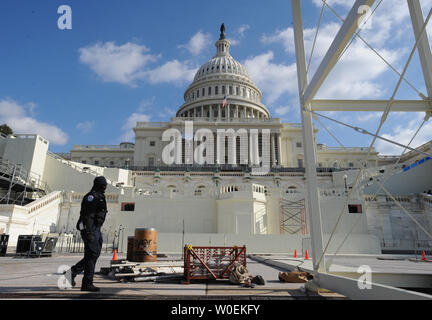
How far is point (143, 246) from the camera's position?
799cm

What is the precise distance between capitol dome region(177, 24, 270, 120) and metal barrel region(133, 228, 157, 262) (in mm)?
66658

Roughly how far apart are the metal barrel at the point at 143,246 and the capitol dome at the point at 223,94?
66.7 meters

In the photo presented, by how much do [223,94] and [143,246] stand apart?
2907 inches

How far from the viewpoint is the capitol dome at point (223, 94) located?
7681 cm

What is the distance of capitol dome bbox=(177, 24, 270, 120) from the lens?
76.8m

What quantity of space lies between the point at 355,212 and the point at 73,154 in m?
66.6

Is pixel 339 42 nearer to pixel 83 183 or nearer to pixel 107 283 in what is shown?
pixel 107 283

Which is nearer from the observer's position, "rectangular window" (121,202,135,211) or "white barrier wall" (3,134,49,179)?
"rectangular window" (121,202,135,211)

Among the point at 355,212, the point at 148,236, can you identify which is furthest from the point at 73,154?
the point at 148,236

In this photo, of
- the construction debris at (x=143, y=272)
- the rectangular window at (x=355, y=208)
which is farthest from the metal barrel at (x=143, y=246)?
the rectangular window at (x=355, y=208)

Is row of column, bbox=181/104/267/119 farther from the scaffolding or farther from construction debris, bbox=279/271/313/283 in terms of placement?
construction debris, bbox=279/271/313/283

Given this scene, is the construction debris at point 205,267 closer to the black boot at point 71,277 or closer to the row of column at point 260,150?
the black boot at point 71,277

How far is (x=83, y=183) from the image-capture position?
1318 inches

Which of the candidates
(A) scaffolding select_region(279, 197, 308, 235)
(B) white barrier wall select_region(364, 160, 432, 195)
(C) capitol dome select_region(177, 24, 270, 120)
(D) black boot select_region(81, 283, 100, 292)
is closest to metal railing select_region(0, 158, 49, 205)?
(A) scaffolding select_region(279, 197, 308, 235)
